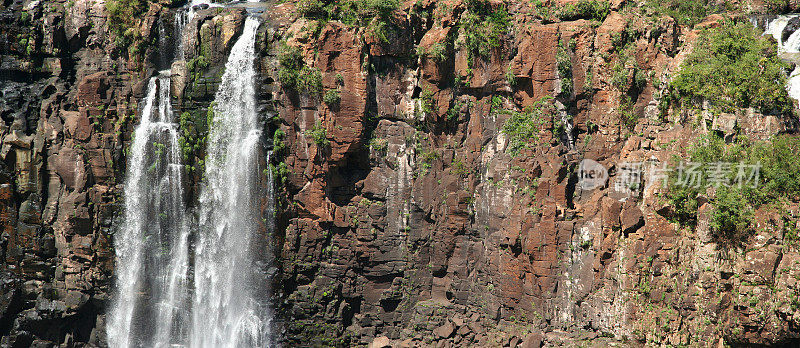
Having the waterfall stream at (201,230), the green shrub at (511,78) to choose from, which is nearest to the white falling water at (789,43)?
the green shrub at (511,78)

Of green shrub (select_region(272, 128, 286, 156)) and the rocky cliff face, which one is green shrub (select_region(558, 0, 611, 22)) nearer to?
the rocky cliff face

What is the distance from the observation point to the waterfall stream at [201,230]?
23000 millimetres

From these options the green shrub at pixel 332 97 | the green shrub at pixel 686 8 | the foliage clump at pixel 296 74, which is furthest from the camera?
Result: the foliage clump at pixel 296 74

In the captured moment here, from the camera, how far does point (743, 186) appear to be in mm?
18156

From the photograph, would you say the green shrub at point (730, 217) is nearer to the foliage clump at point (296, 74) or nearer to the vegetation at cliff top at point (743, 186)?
the vegetation at cliff top at point (743, 186)

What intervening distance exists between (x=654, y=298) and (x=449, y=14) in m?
11.0

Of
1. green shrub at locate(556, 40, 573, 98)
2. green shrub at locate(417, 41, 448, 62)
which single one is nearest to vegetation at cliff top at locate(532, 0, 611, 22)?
green shrub at locate(556, 40, 573, 98)

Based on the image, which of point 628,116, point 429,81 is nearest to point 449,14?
point 429,81

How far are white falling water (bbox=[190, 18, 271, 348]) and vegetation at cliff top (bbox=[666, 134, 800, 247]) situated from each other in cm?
1359

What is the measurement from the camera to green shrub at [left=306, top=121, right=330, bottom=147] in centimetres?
2244

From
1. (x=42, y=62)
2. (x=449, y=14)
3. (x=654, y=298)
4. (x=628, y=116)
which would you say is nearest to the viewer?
(x=654, y=298)

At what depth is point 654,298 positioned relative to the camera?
1958 centimetres

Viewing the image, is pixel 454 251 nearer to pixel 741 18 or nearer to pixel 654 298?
pixel 654 298

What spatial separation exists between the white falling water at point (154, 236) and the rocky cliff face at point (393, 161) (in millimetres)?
599
